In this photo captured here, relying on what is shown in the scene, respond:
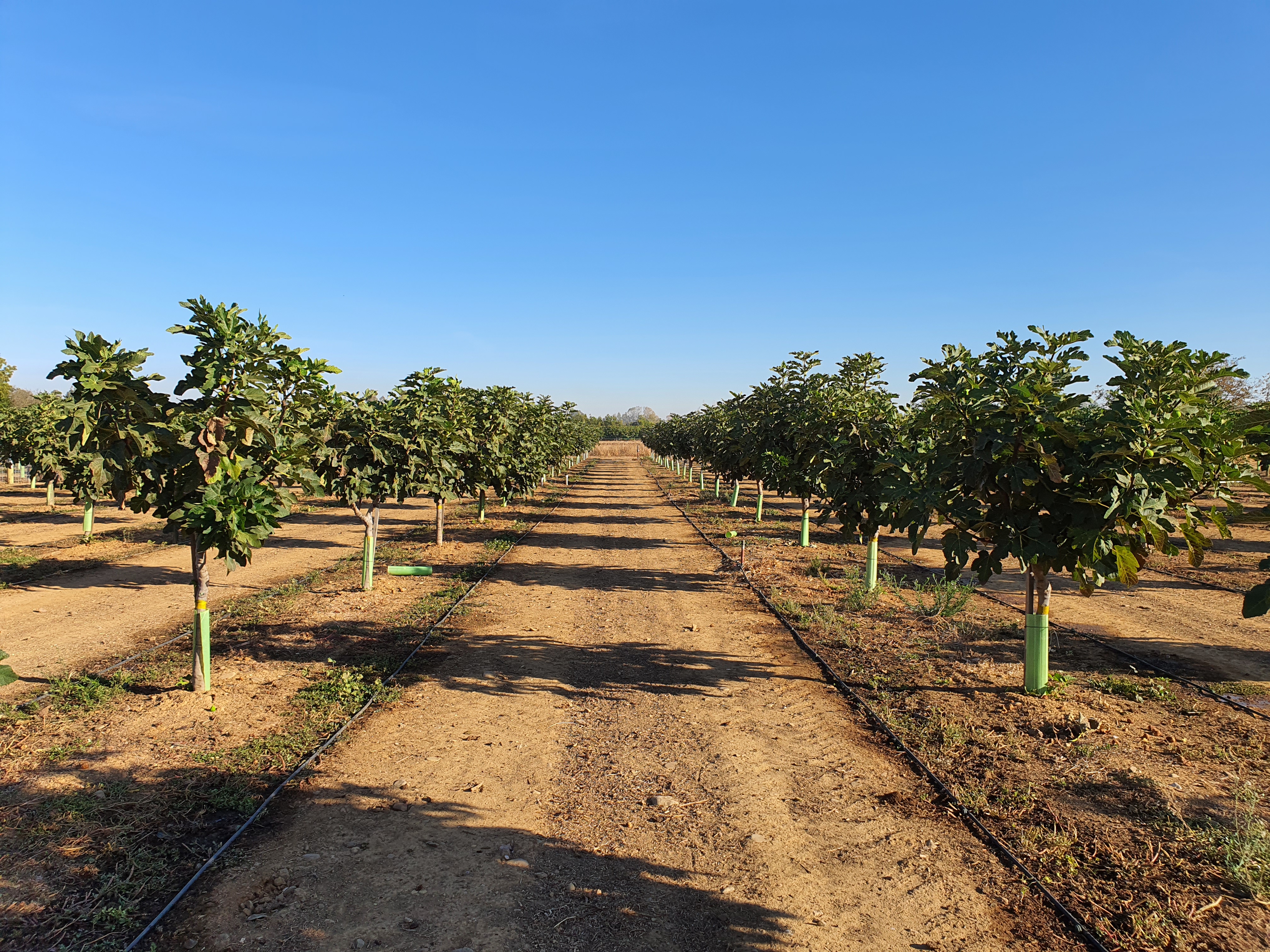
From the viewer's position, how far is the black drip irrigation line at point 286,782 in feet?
14.6

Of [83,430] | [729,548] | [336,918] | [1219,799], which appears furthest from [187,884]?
[729,548]

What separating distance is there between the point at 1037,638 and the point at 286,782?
7.88m

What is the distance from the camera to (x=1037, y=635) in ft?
26.2

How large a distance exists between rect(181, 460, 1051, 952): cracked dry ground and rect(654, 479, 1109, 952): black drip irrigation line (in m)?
0.14

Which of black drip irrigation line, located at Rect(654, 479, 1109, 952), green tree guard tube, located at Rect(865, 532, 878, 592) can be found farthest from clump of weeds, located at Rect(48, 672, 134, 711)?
green tree guard tube, located at Rect(865, 532, 878, 592)

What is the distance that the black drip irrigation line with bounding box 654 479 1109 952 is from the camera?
14.4 ft

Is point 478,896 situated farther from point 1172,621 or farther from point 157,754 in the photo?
point 1172,621

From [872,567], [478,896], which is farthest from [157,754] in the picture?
[872,567]

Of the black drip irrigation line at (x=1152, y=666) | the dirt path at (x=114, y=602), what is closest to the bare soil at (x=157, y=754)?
the dirt path at (x=114, y=602)

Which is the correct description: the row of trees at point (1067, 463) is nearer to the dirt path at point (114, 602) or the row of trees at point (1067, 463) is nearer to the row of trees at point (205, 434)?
the row of trees at point (205, 434)

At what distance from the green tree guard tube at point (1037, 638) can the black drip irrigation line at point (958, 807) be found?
190cm

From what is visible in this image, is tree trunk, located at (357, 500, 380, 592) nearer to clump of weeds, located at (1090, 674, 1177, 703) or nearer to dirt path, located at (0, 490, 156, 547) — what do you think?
dirt path, located at (0, 490, 156, 547)

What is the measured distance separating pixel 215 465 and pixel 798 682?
7.44m

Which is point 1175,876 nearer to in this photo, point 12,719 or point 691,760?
point 691,760
